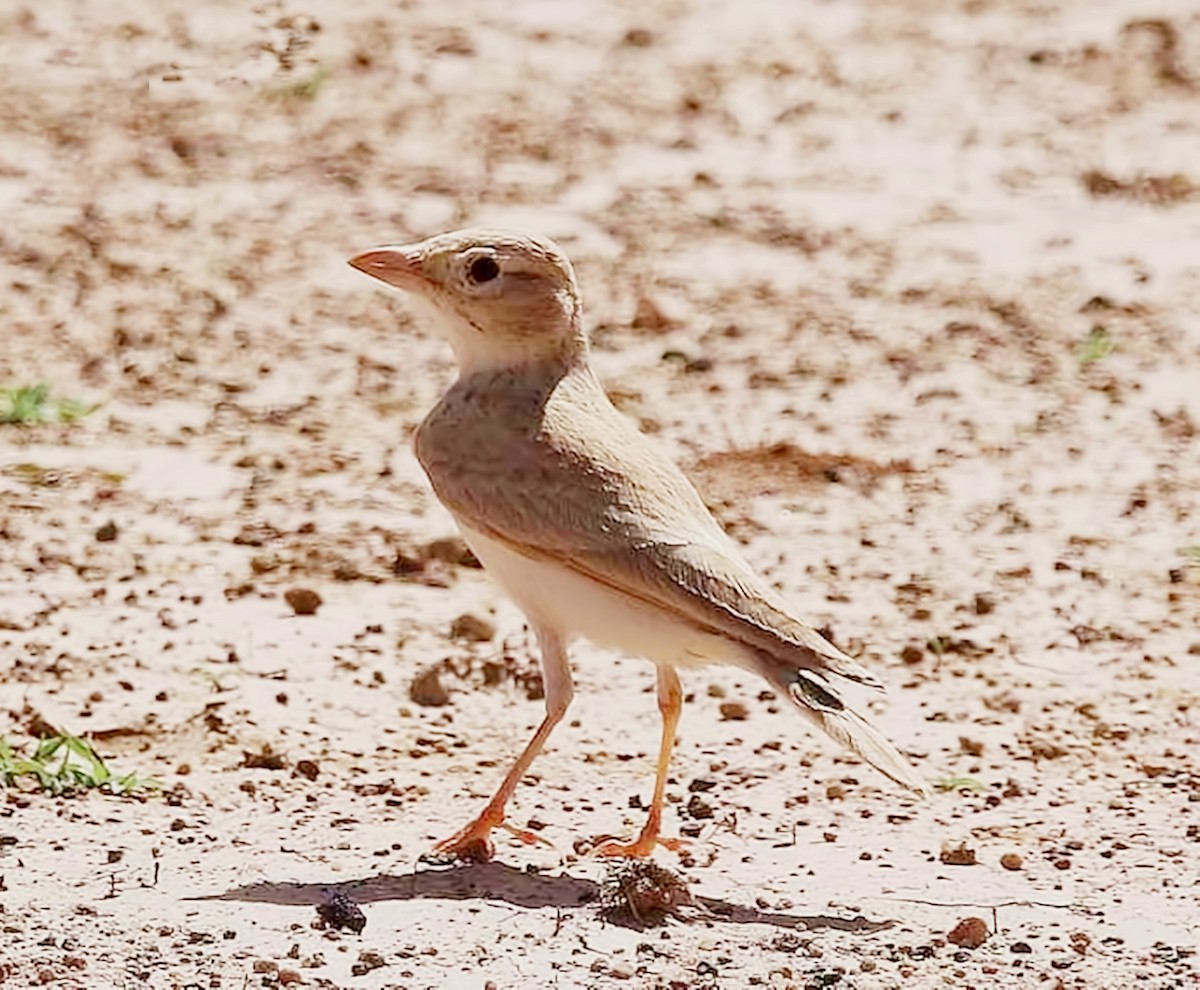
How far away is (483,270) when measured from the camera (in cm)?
676

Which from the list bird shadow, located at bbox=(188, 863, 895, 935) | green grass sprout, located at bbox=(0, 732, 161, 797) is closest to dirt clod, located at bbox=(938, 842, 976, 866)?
bird shadow, located at bbox=(188, 863, 895, 935)

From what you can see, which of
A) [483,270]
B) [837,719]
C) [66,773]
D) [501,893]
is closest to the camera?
[837,719]

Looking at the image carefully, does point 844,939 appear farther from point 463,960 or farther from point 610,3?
point 610,3

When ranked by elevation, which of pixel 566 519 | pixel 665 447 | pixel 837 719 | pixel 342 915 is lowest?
pixel 342 915

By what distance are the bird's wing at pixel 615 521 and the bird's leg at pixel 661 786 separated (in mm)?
360

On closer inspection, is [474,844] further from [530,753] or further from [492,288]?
[492,288]

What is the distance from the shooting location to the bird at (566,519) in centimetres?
628

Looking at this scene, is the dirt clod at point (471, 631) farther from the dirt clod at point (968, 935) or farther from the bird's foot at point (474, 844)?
the dirt clod at point (968, 935)

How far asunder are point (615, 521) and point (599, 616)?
213 millimetres

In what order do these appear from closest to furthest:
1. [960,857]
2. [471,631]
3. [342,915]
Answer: [342,915], [960,857], [471,631]

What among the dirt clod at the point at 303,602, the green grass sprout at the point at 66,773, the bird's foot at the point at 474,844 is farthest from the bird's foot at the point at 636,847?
the dirt clod at the point at 303,602

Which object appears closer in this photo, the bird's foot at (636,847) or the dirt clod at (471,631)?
the bird's foot at (636,847)

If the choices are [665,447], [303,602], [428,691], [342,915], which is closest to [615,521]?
[342,915]

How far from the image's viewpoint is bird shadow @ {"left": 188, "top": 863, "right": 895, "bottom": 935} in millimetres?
6191
